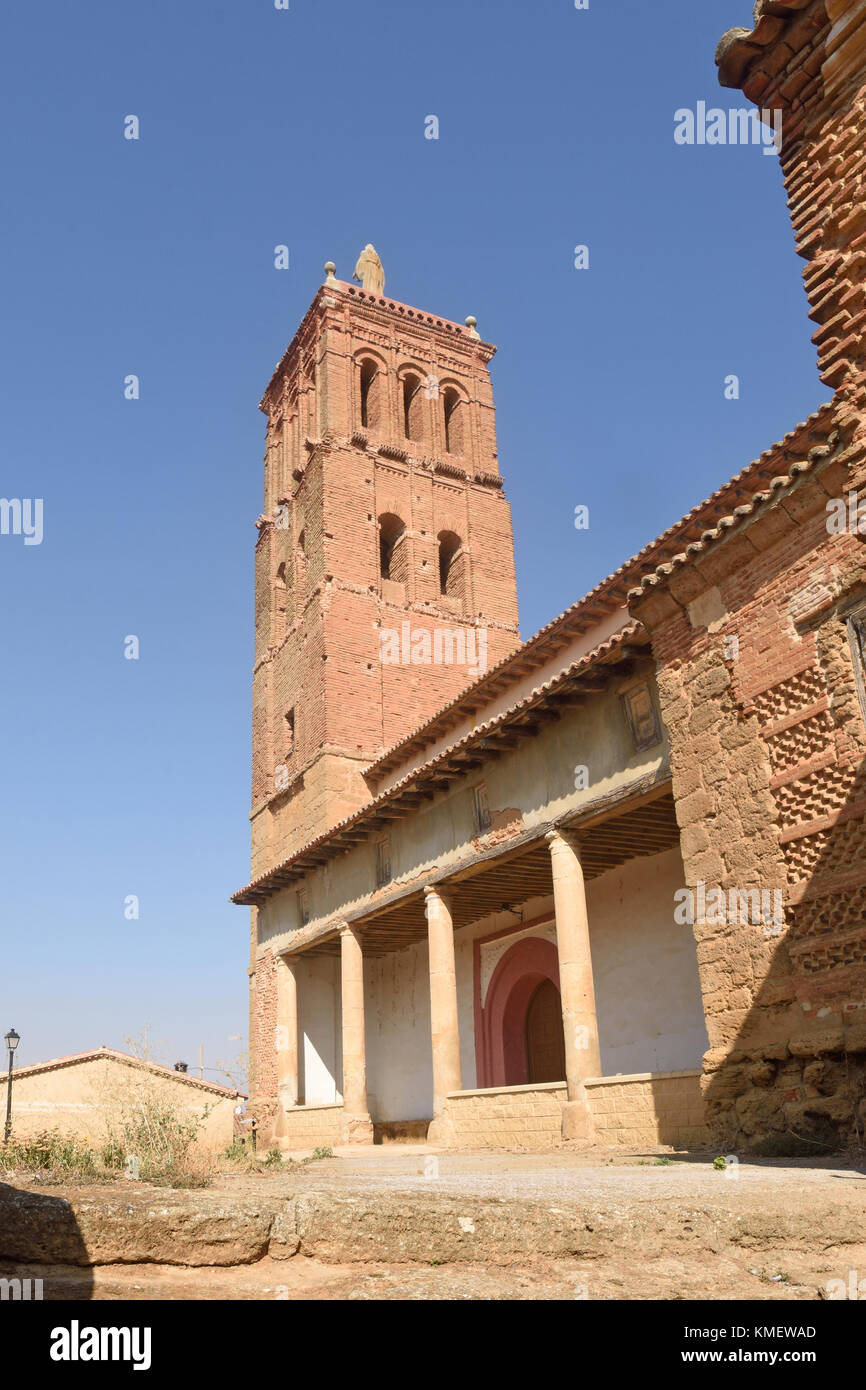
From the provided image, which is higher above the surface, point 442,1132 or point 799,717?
point 799,717

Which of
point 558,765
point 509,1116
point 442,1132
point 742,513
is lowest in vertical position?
point 442,1132

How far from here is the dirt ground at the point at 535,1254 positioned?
323 cm

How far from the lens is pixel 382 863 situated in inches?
712

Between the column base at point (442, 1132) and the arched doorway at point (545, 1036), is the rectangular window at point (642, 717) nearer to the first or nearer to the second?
the column base at point (442, 1132)

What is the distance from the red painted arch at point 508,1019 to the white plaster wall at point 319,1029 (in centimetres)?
523

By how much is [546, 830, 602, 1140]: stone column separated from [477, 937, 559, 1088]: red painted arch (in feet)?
15.0

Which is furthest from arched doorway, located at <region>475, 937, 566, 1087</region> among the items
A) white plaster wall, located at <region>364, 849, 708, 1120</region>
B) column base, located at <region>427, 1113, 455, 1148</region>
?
column base, located at <region>427, 1113, 455, 1148</region>

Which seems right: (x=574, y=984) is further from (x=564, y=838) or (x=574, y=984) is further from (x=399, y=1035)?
(x=399, y=1035)

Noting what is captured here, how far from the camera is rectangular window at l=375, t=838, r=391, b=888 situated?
17.8 metres

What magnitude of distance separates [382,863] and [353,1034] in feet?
10.5

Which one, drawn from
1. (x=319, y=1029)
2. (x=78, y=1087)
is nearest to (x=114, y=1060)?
(x=78, y=1087)

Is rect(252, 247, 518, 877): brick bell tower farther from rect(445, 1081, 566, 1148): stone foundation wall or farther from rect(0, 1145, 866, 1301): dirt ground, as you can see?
rect(0, 1145, 866, 1301): dirt ground

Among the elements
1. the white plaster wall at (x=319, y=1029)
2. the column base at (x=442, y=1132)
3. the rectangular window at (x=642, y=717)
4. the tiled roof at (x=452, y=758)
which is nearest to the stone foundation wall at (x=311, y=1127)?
the white plaster wall at (x=319, y=1029)
